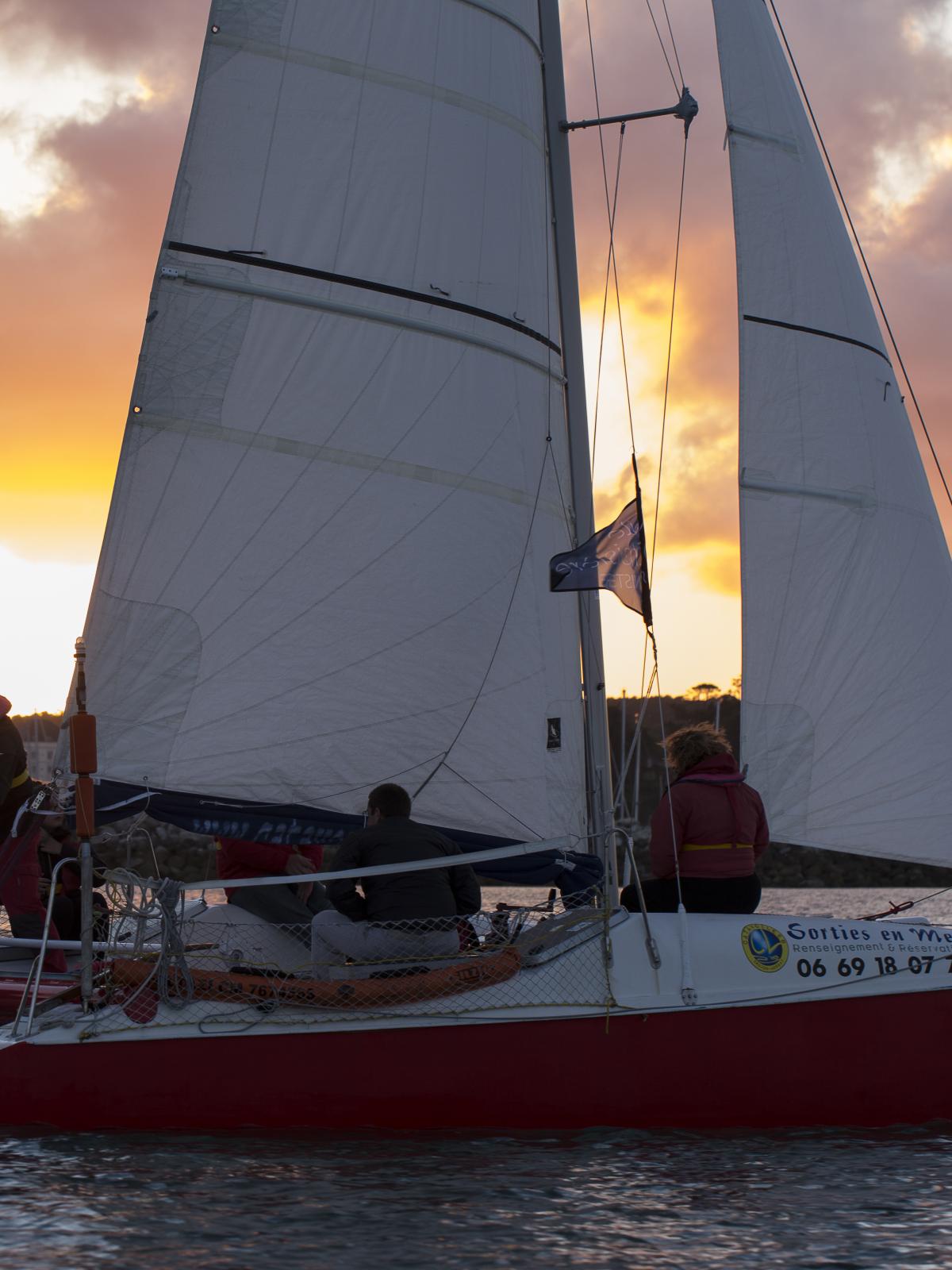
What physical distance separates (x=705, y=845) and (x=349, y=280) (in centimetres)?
427

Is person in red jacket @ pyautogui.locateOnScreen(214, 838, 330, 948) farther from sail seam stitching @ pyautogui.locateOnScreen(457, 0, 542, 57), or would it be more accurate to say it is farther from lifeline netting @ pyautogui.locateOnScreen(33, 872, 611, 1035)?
sail seam stitching @ pyautogui.locateOnScreen(457, 0, 542, 57)

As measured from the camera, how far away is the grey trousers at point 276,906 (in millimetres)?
8133

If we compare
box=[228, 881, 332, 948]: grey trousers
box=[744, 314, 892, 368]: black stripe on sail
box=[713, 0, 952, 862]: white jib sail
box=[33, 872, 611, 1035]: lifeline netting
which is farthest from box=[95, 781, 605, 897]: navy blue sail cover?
box=[744, 314, 892, 368]: black stripe on sail

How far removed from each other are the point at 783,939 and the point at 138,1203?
11.2ft

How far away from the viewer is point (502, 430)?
9547 mm

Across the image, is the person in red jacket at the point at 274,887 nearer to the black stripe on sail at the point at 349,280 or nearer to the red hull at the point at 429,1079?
the red hull at the point at 429,1079

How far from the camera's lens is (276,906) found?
823 cm

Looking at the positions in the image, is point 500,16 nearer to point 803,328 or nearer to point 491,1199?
point 803,328

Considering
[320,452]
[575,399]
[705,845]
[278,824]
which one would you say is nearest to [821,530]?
[575,399]

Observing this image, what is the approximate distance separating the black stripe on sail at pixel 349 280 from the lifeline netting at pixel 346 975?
157 inches

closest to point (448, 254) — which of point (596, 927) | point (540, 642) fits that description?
point (540, 642)

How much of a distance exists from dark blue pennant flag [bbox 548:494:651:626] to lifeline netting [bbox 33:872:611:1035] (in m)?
1.92

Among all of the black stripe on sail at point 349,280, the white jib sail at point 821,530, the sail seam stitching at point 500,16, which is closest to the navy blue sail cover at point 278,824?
the white jib sail at point 821,530

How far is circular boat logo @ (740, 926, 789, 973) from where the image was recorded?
7.29 metres
